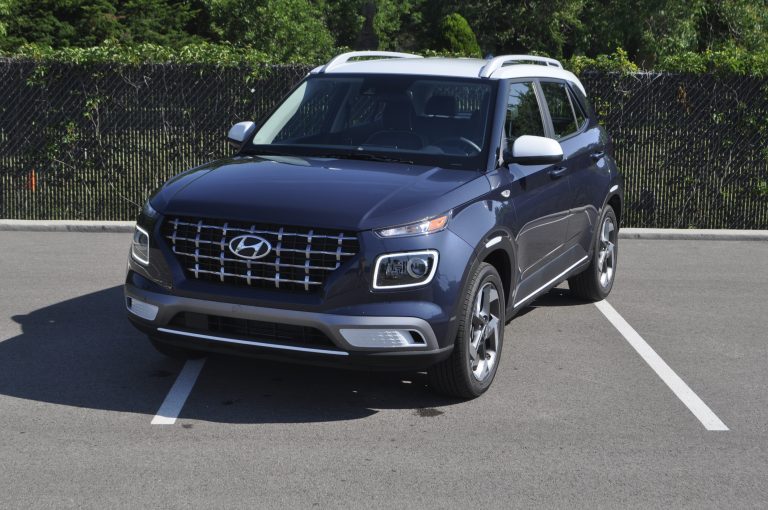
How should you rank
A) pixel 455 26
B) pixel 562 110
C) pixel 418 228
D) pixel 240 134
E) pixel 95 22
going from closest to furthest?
pixel 418 228
pixel 240 134
pixel 562 110
pixel 95 22
pixel 455 26

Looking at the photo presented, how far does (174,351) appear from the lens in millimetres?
7180

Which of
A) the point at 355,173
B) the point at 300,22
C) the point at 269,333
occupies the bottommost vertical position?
the point at 300,22

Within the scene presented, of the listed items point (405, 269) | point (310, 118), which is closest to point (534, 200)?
point (310, 118)

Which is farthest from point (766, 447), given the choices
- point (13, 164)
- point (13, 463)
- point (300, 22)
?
point (300, 22)

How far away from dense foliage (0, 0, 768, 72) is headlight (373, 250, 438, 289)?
77.9 ft

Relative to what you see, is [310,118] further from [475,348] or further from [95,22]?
[95,22]

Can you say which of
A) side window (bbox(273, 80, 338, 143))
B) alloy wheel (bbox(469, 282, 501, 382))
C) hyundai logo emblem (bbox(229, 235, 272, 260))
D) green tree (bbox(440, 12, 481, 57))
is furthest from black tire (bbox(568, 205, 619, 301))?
green tree (bbox(440, 12, 481, 57))

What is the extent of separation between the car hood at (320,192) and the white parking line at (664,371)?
1726mm

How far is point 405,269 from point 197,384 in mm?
1651

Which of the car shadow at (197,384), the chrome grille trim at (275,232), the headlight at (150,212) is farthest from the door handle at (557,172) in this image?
the headlight at (150,212)

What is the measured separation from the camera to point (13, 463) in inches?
215

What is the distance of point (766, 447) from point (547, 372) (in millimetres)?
Answer: 1704

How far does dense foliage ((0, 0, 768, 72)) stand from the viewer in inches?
1266

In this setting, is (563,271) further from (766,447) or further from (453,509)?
(453,509)
